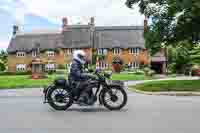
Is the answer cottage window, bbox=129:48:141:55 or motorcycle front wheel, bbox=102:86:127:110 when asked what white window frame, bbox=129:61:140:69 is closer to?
cottage window, bbox=129:48:141:55

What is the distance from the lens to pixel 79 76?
11383mm

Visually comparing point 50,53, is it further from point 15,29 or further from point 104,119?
point 104,119

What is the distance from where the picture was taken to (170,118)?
952 centimetres

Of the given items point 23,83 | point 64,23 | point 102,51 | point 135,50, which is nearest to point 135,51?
point 135,50

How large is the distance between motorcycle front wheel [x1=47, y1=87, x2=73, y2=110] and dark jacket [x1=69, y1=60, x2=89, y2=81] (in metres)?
0.45

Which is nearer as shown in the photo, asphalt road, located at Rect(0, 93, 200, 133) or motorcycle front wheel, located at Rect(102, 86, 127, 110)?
asphalt road, located at Rect(0, 93, 200, 133)

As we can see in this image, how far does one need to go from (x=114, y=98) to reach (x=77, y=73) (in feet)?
4.22

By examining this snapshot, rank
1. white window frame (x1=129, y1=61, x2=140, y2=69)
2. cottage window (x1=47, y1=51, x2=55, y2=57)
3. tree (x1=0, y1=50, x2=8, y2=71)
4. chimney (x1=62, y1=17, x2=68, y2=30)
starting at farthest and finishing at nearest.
Answer: tree (x1=0, y1=50, x2=8, y2=71) < chimney (x1=62, y1=17, x2=68, y2=30) < cottage window (x1=47, y1=51, x2=55, y2=57) < white window frame (x1=129, y1=61, x2=140, y2=69)

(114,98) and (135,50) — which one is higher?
(135,50)

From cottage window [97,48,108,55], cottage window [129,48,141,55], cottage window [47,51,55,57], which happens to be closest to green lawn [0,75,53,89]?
cottage window [97,48,108,55]

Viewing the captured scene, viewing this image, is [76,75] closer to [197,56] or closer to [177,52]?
[197,56]

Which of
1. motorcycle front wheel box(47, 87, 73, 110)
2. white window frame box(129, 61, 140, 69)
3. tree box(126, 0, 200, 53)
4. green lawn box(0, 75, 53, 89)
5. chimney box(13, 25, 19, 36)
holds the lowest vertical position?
green lawn box(0, 75, 53, 89)

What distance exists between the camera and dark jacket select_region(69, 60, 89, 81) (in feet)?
37.3

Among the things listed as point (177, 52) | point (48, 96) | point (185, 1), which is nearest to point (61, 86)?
point (48, 96)
